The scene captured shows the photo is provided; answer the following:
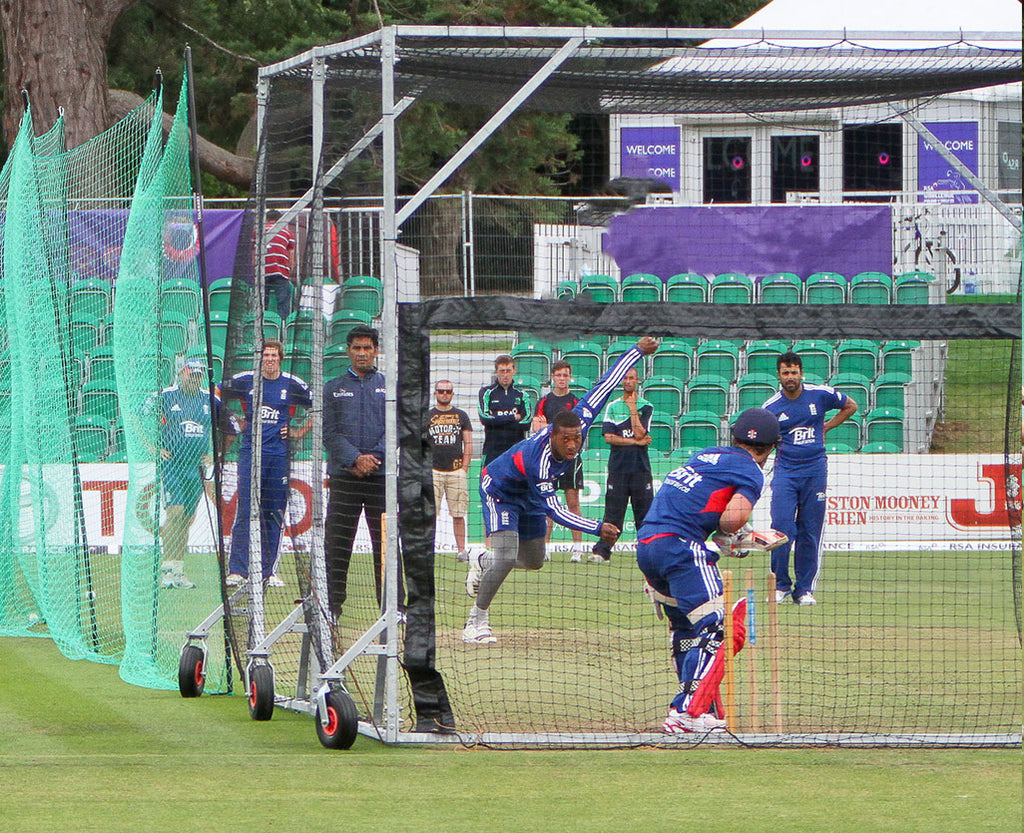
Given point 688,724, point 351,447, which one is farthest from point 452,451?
point 688,724

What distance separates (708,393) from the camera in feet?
59.4

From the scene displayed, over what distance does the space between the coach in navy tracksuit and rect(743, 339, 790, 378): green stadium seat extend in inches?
408

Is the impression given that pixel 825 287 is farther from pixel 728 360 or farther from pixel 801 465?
pixel 801 465

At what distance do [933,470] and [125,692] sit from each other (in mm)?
10511

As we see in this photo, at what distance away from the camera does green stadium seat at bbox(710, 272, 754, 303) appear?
740 inches

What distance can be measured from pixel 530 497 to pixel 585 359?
9.19 m

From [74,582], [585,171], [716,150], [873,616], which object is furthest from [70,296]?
[585,171]

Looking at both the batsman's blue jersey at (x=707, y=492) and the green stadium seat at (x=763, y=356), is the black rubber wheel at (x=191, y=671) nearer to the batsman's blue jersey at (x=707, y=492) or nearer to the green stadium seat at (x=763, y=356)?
the batsman's blue jersey at (x=707, y=492)

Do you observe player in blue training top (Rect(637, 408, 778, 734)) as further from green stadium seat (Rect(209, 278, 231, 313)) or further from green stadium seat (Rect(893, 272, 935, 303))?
green stadium seat (Rect(209, 278, 231, 313))

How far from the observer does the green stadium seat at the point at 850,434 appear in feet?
58.4

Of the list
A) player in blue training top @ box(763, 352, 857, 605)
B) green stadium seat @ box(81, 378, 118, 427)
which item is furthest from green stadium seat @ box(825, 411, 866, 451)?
green stadium seat @ box(81, 378, 118, 427)

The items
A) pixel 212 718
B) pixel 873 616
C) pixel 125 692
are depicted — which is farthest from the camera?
pixel 873 616

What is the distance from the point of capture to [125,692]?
360 inches

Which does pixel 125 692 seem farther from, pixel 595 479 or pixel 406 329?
pixel 595 479
